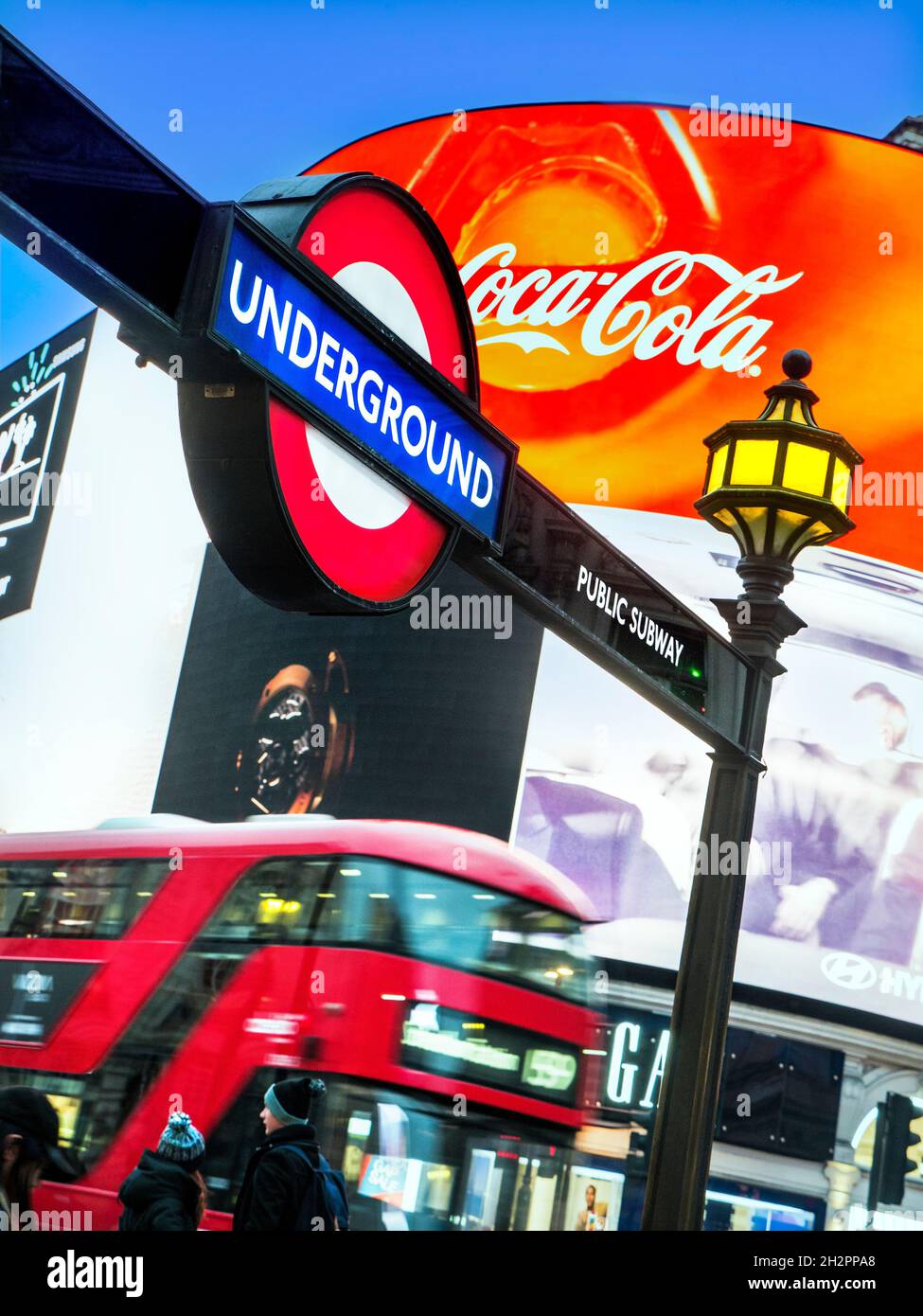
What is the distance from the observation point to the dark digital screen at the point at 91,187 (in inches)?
80.6

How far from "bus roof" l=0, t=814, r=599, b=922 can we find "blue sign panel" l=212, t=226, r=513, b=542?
23.9ft

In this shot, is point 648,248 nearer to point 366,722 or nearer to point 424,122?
point 424,122

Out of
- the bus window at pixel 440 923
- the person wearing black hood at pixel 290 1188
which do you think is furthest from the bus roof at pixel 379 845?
the person wearing black hood at pixel 290 1188

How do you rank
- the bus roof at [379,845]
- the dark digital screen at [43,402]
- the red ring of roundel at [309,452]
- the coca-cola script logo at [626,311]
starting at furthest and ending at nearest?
the coca-cola script logo at [626,311] → the dark digital screen at [43,402] → the bus roof at [379,845] → the red ring of roundel at [309,452]

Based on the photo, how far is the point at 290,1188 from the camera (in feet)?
17.6

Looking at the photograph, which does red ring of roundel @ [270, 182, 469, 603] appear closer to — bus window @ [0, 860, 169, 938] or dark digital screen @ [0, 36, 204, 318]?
dark digital screen @ [0, 36, 204, 318]

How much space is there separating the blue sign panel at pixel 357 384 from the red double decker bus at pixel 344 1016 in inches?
266

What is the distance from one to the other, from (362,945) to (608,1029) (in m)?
11.9

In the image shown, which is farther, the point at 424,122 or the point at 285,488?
the point at 424,122

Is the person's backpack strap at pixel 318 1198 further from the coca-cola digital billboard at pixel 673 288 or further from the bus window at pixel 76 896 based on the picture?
the coca-cola digital billboard at pixel 673 288

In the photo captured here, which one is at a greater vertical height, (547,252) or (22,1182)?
(547,252)

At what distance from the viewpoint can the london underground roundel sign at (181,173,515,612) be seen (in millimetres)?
2467

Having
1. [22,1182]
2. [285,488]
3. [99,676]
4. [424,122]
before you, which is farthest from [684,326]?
[285,488]

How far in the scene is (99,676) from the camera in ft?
93.6
